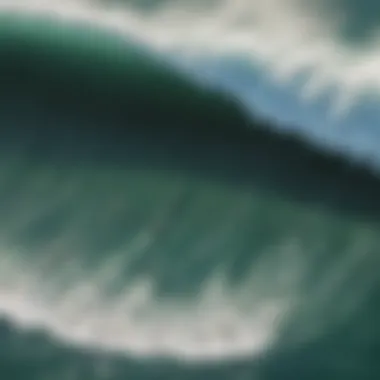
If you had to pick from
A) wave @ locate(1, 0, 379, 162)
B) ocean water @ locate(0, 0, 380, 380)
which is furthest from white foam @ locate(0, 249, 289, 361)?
wave @ locate(1, 0, 379, 162)

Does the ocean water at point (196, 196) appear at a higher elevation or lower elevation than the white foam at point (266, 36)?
lower

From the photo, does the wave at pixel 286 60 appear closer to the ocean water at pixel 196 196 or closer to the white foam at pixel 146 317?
the ocean water at pixel 196 196

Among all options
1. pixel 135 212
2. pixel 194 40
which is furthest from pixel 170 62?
pixel 135 212

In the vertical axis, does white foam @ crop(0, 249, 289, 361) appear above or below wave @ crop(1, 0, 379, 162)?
below

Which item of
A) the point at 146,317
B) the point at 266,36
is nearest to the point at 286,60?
the point at 266,36

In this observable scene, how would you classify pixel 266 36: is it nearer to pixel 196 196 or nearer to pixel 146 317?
pixel 196 196

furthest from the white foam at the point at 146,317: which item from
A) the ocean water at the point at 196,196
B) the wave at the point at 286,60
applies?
the wave at the point at 286,60

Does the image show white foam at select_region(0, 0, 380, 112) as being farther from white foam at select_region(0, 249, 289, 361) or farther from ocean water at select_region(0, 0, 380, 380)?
white foam at select_region(0, 249, 289, 361)

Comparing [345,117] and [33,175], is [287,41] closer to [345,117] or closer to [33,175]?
[345,117]
